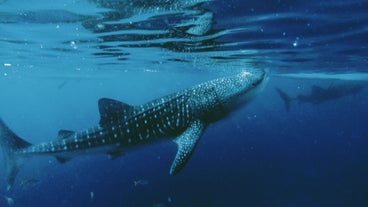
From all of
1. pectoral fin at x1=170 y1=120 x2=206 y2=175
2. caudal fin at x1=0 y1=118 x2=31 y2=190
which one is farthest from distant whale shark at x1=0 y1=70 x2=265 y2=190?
caudal fin at x1=0 y1=118 x2=31 y2=190

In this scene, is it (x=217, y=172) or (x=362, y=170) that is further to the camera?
(x=362, y=170)

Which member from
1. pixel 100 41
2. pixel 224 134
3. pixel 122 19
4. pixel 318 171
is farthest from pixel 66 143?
pixel 224 134

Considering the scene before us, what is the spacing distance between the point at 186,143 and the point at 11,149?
4.40 meters

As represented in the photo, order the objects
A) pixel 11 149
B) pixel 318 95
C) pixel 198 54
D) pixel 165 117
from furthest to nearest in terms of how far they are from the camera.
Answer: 1. pixel 318 95
2. pixel 198 54
3. pixel 11 149
4. pixel 165 117

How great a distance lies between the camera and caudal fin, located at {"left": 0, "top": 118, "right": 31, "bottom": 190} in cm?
722

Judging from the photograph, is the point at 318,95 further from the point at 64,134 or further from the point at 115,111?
the point at 64,134

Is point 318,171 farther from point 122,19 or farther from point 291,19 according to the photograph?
point 122,19

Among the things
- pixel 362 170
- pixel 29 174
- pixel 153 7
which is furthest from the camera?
pixel 29 174

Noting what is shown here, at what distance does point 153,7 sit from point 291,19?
468cm

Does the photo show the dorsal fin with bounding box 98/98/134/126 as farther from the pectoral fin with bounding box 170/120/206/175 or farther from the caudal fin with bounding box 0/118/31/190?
the caudal fin with bounding box 0/118/31/190

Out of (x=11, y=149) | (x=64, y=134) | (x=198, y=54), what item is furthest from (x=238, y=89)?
(x=198, y=54)

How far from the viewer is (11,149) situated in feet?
24.0

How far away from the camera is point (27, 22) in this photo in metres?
11.7

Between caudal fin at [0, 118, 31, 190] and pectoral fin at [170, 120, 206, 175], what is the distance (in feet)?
12.5
